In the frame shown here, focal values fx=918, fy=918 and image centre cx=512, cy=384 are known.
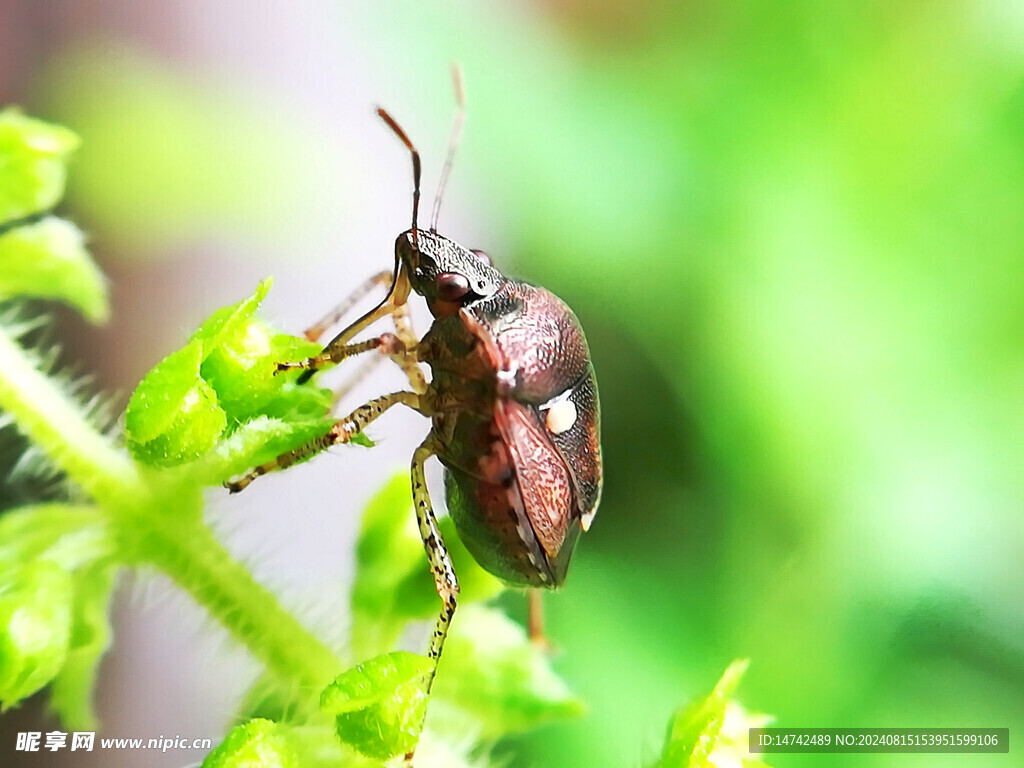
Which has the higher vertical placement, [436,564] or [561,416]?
[561,416]

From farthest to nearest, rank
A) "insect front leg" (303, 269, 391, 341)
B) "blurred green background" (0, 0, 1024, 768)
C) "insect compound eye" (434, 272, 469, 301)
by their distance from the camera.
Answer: "blurred green background" (0, 0, 1024, 768) → "insect front leg" (303, 269, 391, 341) → "insect compound eye" (434, 272, 469, 301)

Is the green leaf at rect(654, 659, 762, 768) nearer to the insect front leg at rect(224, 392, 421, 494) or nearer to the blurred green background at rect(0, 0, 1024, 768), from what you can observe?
the insect front leg at rect(224, 392, 421, 494)

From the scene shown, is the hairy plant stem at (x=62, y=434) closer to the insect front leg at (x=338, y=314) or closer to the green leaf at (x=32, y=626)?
the green leaf at (x=32, y=626)

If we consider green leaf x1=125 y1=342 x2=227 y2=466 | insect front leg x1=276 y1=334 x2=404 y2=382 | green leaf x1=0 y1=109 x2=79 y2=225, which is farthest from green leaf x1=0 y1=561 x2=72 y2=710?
green leaf x1=0 y1=109 x2=79 y2=225

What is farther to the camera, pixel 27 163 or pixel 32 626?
pixel 27 163

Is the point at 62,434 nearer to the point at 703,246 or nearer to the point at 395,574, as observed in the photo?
the point at 395,574

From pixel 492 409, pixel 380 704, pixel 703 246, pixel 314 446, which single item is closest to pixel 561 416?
pixel 492 409

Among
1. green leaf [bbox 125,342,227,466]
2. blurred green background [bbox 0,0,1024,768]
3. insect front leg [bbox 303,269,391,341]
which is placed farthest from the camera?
blurred green background [bbox 0,0,1024,768]

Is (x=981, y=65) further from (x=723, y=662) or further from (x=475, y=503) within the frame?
(x=475, y=503)
